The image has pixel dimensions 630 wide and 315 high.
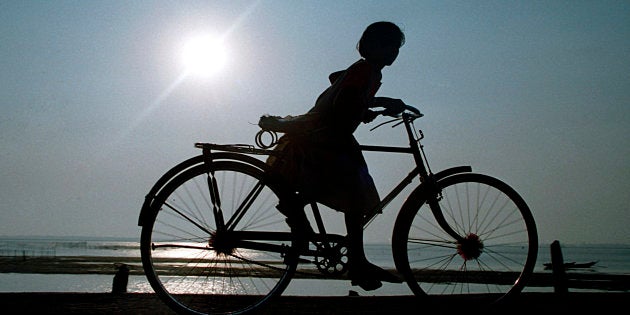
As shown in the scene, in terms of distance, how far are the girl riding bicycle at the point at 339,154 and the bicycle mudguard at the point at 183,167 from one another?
196mm

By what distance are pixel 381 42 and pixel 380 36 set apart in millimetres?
48

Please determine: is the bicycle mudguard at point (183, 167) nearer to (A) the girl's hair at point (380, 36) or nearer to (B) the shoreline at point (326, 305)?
(B) the shoreline at point (326, 305)

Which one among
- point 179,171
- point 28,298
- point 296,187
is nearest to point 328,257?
point 296,187

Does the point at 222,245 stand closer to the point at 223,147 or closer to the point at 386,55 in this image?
the point at 223,147

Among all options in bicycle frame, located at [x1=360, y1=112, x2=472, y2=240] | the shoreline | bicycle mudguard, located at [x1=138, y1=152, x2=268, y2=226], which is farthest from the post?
bicycle mudguard, located at [x1=138, y1=152, x2=268, y2=226]

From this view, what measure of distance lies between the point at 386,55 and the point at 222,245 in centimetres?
186

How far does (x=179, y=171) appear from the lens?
150 inches

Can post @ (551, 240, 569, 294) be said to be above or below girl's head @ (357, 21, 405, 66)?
below

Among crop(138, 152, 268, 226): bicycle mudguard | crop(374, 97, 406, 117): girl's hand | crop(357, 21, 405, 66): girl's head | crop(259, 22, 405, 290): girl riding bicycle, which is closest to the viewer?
crop(138, 152, 268, 226): bicycle mudguard

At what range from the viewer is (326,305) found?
4.55m

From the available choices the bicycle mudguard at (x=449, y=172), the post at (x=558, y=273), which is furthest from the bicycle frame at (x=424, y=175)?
the post at (x=558, y=273)

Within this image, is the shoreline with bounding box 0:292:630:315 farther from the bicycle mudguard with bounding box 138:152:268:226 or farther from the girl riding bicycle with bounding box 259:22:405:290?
the bicycle mudguard with bounding box 138:152:268:226

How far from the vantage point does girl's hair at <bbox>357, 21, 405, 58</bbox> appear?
165 inches

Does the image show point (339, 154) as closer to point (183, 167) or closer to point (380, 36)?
point (380, 36)
